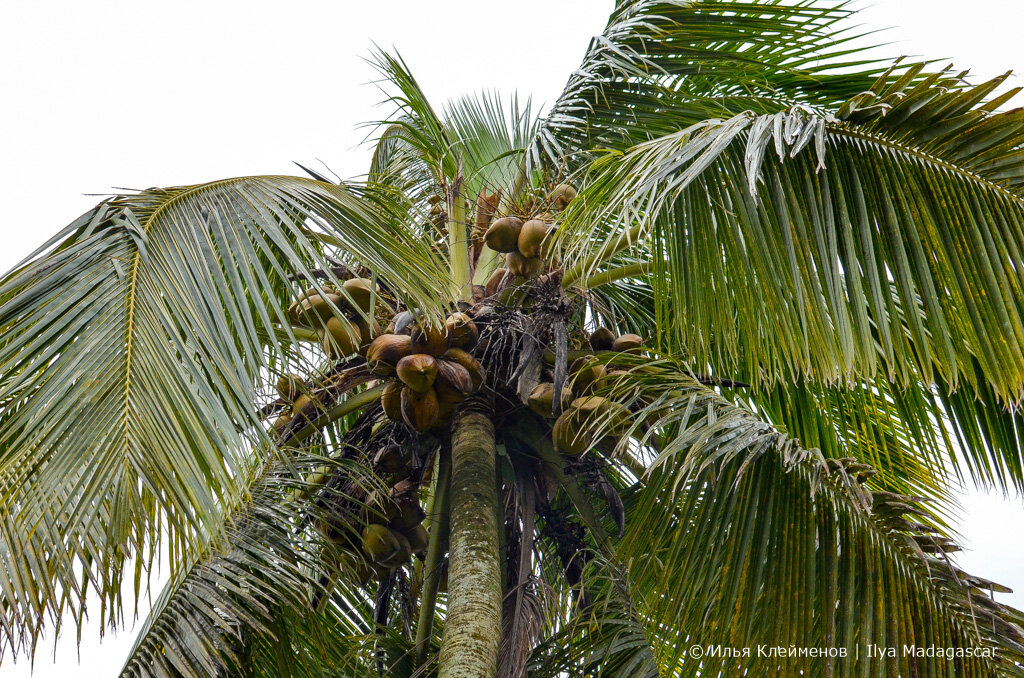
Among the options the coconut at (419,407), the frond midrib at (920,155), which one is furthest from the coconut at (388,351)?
the frond midrib at (920,155)

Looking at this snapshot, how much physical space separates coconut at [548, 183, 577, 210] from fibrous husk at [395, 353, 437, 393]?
0.83m

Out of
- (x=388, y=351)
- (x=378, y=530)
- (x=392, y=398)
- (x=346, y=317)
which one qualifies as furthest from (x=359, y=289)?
(x=378, y=530)

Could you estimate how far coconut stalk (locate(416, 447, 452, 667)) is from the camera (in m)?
3.24

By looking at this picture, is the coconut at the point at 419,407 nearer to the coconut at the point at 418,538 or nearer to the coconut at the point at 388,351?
the coconut at the point at 388,351

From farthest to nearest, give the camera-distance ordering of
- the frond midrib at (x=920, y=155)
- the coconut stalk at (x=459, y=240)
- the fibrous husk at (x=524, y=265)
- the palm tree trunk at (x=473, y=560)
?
the coconut stalk at (x=459, y=240) < the fibrous husk at (x=524, y=265) < the palm tree trunk at (x=473, y=560) < the frond midrib at (x=920, y=155)

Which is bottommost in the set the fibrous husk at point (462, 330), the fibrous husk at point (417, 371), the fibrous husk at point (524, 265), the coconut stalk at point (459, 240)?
the fibrous husk at point (417, 371)

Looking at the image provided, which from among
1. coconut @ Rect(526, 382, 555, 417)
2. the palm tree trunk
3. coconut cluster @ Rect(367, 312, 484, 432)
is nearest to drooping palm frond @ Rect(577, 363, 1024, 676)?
coconut @ Rect(526, 382, 555, 417)

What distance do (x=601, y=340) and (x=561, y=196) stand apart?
0.55 m

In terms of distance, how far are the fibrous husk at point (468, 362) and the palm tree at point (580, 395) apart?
0.01 m

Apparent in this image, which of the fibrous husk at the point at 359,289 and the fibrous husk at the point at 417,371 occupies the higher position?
the fibrous husk at the point at 359,289

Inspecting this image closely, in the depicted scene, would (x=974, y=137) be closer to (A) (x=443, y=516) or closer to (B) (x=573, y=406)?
(B) (x=573, y=406)

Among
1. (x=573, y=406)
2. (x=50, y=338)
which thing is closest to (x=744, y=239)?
(x=573, y=406)

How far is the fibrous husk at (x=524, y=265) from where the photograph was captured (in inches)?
129

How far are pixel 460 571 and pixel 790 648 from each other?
36.9 inches
